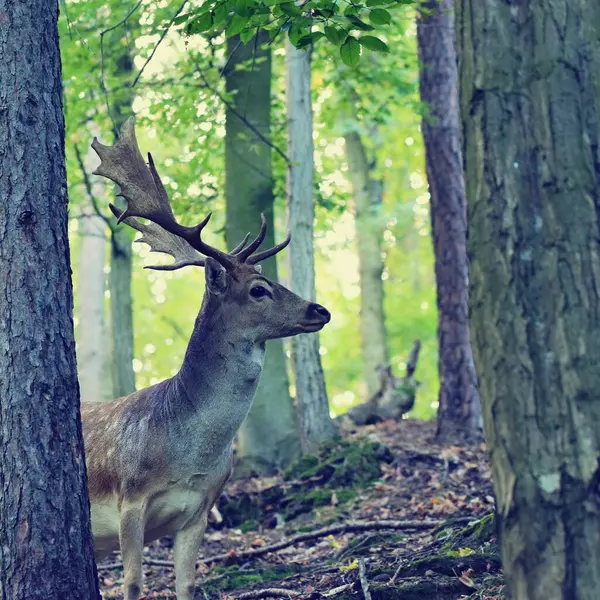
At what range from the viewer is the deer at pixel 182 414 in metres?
7.20

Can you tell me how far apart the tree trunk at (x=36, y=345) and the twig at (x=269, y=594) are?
1806 millimetres

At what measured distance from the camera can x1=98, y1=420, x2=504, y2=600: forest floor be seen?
21.6ft

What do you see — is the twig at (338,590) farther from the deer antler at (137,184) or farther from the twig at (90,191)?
the twig at (90,191)

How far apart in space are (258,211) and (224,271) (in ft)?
16.2

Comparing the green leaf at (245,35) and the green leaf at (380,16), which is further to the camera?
the green leaf at (245,35)

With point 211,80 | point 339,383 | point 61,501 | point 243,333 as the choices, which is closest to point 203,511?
point 243,333

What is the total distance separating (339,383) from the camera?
32500mm

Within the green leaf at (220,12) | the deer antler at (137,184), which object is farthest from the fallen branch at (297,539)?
the green leaf at (220,12)

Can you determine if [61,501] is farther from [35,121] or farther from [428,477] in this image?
[428,477]

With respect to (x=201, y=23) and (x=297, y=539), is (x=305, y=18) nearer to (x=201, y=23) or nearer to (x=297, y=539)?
(x=201, y=23)

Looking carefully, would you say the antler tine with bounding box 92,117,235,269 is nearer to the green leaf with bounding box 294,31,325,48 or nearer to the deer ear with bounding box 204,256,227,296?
the deer ear with bounding box 204,256,227,296

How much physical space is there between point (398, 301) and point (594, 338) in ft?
76.8

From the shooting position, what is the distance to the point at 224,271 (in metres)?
7.88

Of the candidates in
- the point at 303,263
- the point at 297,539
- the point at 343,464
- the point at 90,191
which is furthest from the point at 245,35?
the point at 90,191
